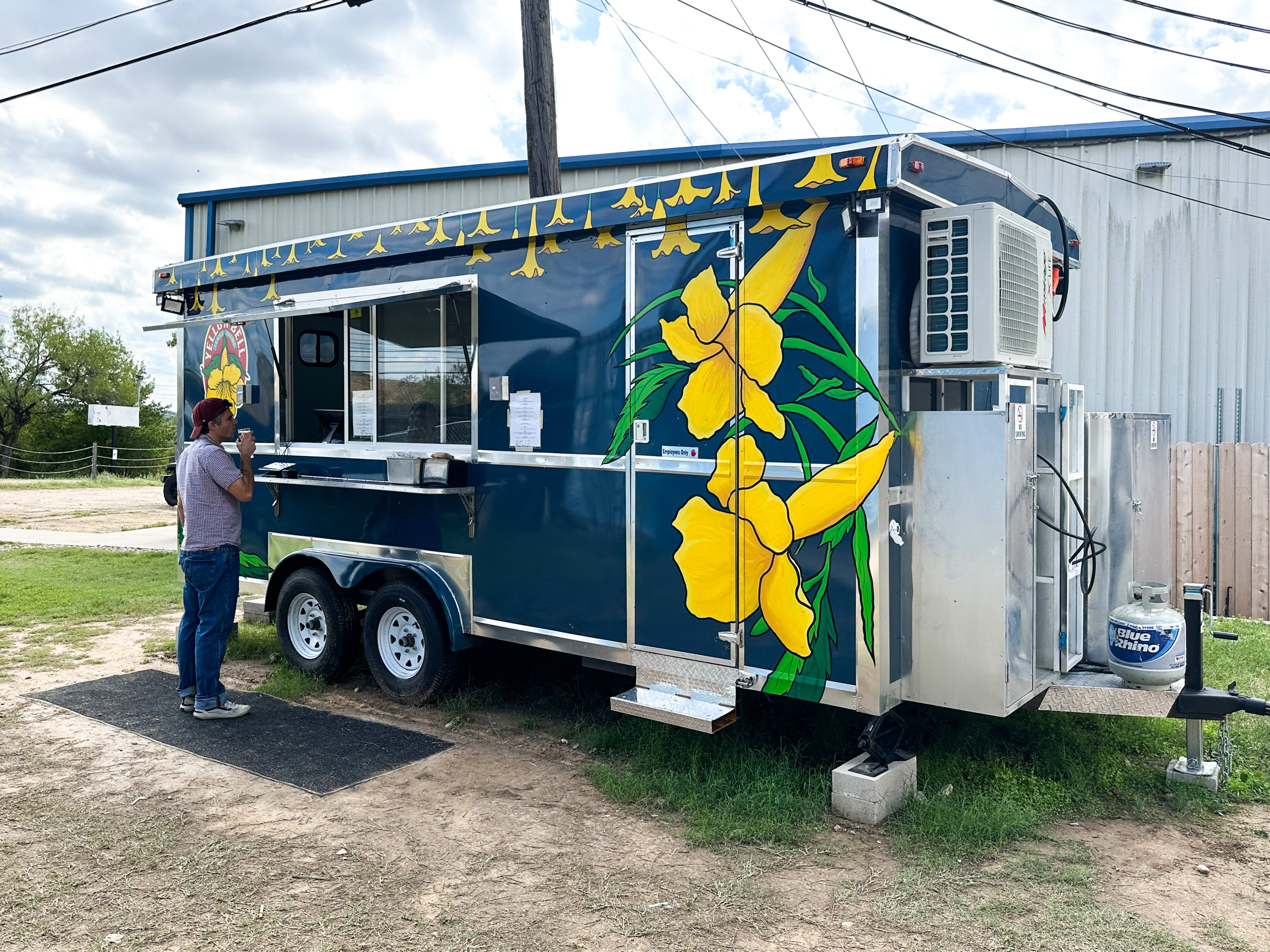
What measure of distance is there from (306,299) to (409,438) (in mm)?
1191

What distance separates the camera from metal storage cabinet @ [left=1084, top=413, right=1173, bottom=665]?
16.5 ft

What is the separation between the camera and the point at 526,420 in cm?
539

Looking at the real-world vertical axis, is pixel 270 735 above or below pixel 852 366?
below

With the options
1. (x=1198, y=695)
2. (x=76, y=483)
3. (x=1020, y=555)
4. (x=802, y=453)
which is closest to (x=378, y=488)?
(x=802, y=453)

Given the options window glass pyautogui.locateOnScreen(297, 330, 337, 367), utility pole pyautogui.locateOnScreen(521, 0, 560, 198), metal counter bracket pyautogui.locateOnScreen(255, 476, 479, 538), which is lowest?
metal counter bracket pyautogui.locateOnScreen(255, 476, 479, 538)

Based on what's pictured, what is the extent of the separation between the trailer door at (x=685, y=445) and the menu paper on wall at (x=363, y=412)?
2025mm

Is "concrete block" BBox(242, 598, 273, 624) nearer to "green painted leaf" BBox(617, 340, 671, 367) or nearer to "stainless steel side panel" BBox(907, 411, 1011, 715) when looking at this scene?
"green painted leaf" BBox(617, 340, 671, 367)

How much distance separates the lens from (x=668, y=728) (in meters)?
5.26

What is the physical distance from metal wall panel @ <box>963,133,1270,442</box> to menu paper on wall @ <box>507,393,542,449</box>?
23.2 feet

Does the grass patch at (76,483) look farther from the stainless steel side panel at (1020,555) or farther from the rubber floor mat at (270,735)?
the stainless steel side panel at (1020,555)

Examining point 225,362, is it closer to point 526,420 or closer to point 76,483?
point 526,420

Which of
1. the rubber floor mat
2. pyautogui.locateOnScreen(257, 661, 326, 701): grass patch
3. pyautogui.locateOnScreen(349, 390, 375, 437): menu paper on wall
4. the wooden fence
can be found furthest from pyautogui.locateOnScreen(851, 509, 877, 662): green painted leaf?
the wooden fence

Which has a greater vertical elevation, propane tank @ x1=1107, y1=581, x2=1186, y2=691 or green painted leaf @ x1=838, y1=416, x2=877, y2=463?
green painted leaf @ x1=838, y1=416, x2=877, y2=463

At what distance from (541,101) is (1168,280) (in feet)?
22.1
